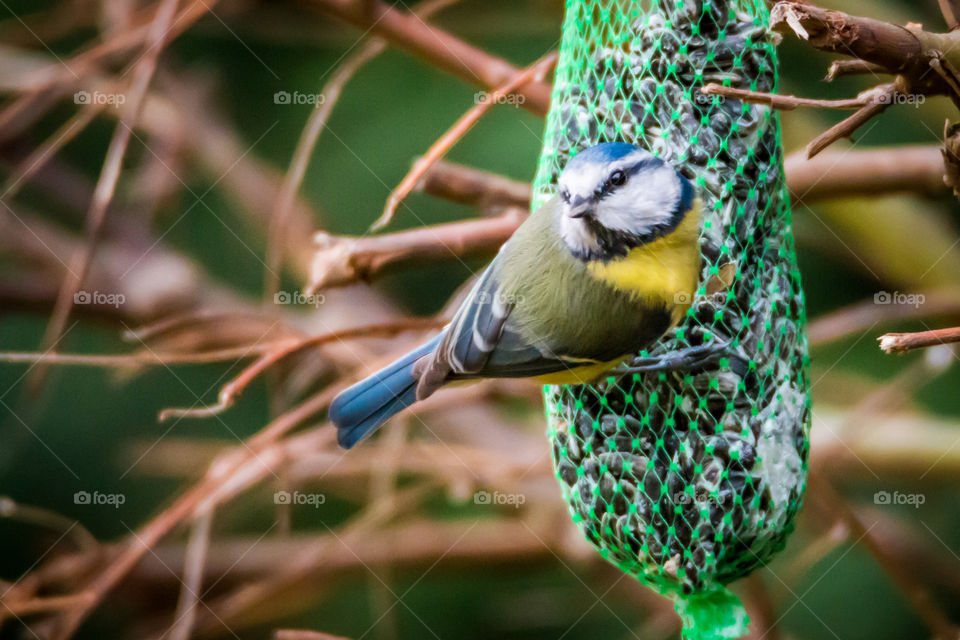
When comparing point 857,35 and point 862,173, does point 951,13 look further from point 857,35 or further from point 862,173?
point 862,173

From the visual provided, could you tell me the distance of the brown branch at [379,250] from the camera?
170 cm

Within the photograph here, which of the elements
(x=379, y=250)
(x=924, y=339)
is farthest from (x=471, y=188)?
(x=924, y=339)

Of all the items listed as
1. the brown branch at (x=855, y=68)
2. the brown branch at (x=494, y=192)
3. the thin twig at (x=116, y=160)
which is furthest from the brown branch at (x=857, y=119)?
the thin twig at (x=116, y=160)

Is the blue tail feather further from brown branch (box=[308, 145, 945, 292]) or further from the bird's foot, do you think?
the bird's foot

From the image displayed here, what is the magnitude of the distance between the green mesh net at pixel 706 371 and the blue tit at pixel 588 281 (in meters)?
0.09

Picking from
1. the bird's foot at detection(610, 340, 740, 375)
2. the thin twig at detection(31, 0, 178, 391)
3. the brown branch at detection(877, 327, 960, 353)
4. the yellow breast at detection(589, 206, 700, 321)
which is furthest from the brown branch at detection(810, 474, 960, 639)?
the thin twig at detection(31, 0, 178, 391)

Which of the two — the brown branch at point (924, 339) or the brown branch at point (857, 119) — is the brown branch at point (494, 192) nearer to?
the brown branch at point (857, 119)

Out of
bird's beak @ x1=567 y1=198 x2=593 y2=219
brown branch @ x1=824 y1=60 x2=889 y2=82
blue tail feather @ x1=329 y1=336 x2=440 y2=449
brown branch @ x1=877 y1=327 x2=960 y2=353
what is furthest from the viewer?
blue tail feather @ x1=329 y1=336 x2=440 y2=449

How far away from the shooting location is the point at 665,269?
148cm

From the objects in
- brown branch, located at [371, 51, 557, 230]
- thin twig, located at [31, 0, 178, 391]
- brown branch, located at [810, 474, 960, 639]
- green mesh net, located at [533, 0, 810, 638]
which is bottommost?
brown branch, located at [810, 474, 960, 639]

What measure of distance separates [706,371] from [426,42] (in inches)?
31.6

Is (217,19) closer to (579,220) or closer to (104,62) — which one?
(104,62)

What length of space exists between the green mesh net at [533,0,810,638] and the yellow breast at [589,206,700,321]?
9cm

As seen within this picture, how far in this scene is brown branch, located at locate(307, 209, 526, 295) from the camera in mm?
1696
